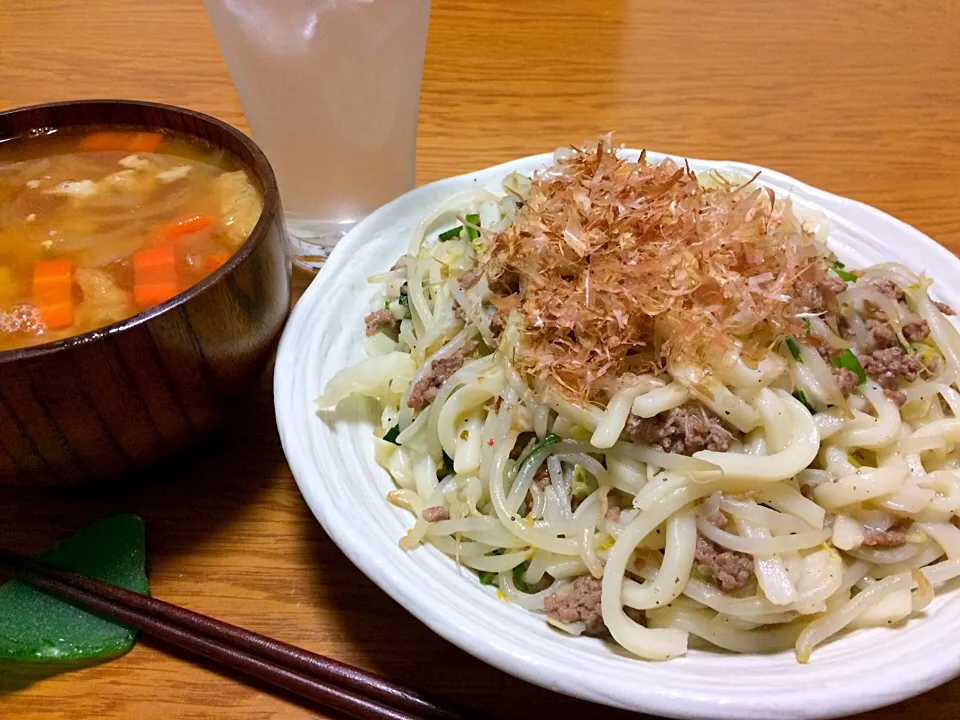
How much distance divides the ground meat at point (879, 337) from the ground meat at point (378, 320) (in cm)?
113

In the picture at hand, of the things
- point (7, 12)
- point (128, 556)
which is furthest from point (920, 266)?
point (7, 12)

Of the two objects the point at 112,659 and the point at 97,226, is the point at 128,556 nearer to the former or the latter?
the point at 112,659

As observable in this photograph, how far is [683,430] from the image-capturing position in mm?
1410

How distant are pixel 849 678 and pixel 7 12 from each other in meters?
4.39

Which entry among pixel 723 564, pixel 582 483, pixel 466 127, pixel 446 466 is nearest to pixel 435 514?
pixel 446 466

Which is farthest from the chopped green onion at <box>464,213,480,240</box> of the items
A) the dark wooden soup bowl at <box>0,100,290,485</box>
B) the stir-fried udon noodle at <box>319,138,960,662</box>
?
the dark wooden soup bowl at <box>0,100,290,485</box>

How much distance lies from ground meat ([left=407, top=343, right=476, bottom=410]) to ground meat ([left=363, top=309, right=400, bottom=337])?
0.25 m

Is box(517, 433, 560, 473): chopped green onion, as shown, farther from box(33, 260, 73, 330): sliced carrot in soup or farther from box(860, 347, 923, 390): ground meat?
box(33, 260, 73, 330): sliced carrot in soup

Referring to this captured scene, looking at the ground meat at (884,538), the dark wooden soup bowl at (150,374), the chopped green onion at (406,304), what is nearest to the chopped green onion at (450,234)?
the chopped green onion at (406,304)

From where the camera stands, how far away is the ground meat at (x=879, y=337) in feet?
5.37

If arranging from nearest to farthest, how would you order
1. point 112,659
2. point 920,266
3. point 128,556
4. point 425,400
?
point 112,659, point 128,556, point 425,400, point 920,266

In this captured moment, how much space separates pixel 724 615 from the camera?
1.33 metres

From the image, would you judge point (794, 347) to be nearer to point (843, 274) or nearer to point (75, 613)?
point (843, 274)

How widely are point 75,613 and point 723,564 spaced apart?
1.24m
